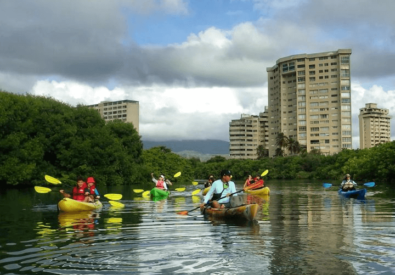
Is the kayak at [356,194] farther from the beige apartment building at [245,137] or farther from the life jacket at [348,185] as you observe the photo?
the beige apartment building at [245,137]

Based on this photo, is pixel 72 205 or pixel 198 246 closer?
pixel 198 246

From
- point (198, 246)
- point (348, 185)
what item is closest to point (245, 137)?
point (348, 185)

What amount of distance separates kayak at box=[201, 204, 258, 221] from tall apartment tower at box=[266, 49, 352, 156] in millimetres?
112015

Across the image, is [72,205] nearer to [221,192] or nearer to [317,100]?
[221,192]

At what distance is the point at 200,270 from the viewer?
24.7ft

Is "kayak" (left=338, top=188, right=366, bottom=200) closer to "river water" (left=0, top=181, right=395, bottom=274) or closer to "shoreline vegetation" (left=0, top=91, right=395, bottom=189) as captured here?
"river water" (left=0, top=181, right=395, bottom=274)

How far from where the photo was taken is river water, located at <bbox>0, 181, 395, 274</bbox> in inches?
305

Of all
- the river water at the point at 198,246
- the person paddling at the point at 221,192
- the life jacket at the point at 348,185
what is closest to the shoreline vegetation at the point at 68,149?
the life jacket at the point at 348,185

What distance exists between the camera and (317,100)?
126m

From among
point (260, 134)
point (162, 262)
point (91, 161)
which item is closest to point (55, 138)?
point (91, 161)

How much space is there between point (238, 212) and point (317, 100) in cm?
11653

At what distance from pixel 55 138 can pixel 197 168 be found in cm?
7460

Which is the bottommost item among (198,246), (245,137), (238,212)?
(198,246)

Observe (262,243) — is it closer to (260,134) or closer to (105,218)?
(105,218)
